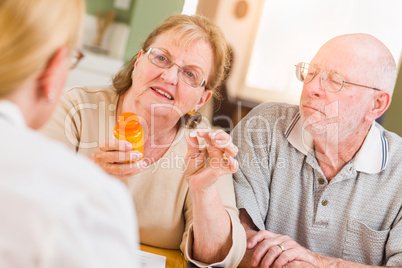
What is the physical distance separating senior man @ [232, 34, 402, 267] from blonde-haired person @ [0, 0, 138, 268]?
3.17ft

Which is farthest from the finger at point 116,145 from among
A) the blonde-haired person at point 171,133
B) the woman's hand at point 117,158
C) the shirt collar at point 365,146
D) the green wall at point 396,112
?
the green wall at point 396,112

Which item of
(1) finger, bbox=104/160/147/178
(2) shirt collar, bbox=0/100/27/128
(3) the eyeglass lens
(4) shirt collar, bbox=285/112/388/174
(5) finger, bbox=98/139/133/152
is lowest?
(1) finger, bbox=104/160/147/178

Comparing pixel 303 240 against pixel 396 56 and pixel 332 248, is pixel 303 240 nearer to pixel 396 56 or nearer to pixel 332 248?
pixel 332 248

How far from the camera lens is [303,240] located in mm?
1644

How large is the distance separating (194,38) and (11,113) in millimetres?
868

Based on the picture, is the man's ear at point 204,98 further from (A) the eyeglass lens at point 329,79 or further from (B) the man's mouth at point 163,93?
(A) the eyeglass lens at point 329,79

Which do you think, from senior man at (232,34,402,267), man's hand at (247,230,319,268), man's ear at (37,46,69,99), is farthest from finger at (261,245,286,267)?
man's ear at (37,46,69,99)

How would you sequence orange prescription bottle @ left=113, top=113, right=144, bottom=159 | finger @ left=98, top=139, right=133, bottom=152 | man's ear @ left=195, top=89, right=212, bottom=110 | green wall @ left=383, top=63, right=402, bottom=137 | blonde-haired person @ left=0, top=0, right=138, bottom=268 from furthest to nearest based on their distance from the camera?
green wall @ left=383, top=63, right=402, bottom=137
man's ear @ left=195, top=89, right=212, bottom=110
orange prescription bottle @ left=113, top=113, right=144, bottom=159
finger @ left=98, top=139, right=133, bottom=152
blonde-haired person @ left=0, top=0, right=138, bottom=268

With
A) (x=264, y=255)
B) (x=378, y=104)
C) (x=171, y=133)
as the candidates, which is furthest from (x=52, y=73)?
(x=378, y=104)

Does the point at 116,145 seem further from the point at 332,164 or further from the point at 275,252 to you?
the point at 332,164

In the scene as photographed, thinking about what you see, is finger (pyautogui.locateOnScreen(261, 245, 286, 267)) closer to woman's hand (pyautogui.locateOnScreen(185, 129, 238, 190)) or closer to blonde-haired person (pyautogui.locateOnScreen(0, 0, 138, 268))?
woman's hand (pyautogui.locateOnScreen(185, 129, 238, 190))

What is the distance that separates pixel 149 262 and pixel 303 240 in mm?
615

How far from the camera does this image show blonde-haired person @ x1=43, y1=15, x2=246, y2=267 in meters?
1.37

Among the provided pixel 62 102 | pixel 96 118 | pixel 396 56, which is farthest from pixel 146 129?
pixel 396 56
